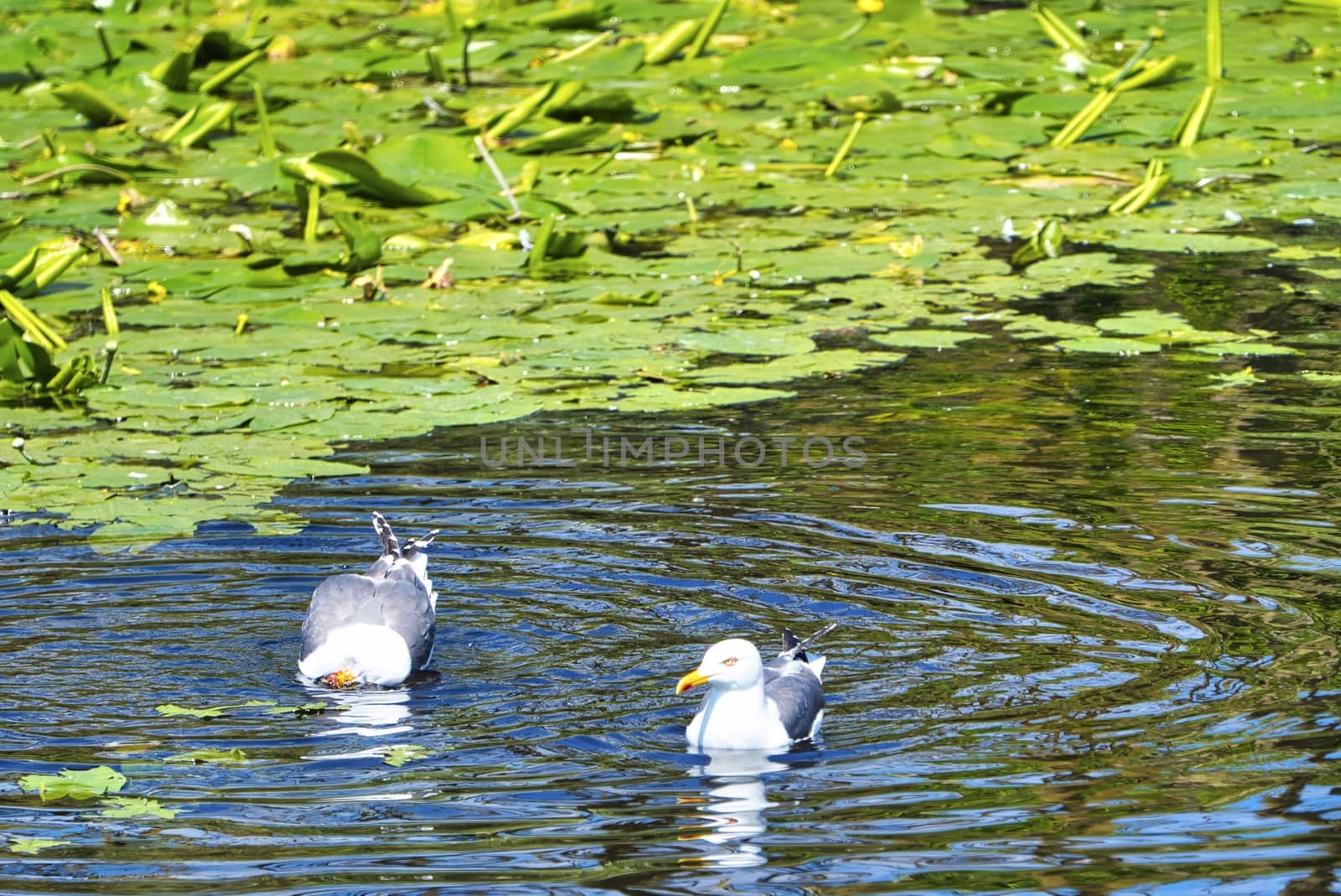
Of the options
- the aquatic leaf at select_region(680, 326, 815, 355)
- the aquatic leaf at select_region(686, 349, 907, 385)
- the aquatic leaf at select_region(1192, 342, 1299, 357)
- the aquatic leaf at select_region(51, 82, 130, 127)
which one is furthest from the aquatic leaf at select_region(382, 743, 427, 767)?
the aquatic leaf at select_region(51, 82, 130, 127)

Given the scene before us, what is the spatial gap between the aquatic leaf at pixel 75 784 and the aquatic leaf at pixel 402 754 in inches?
27.0

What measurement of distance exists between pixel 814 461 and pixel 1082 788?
9.43 feet

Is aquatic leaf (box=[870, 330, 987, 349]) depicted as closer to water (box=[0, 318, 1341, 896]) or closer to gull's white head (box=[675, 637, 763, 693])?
water (box=[0, 318, 1341, 896])

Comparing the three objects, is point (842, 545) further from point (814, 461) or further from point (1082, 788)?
point (1082, 788)

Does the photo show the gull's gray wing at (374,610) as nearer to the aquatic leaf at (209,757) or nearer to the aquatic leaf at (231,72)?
the aquatic leaf at (209,757)

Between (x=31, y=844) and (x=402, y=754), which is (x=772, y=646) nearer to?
(x=402, y=754)

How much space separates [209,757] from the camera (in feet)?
15.7

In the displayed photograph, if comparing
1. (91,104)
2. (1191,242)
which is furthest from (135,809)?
(91,104)

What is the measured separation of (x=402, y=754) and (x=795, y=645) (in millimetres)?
1193

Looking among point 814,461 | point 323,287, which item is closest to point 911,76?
point 323,287

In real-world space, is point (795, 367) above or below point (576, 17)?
below

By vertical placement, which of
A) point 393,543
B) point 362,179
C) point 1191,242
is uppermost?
point 362,179

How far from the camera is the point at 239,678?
5547 mm
